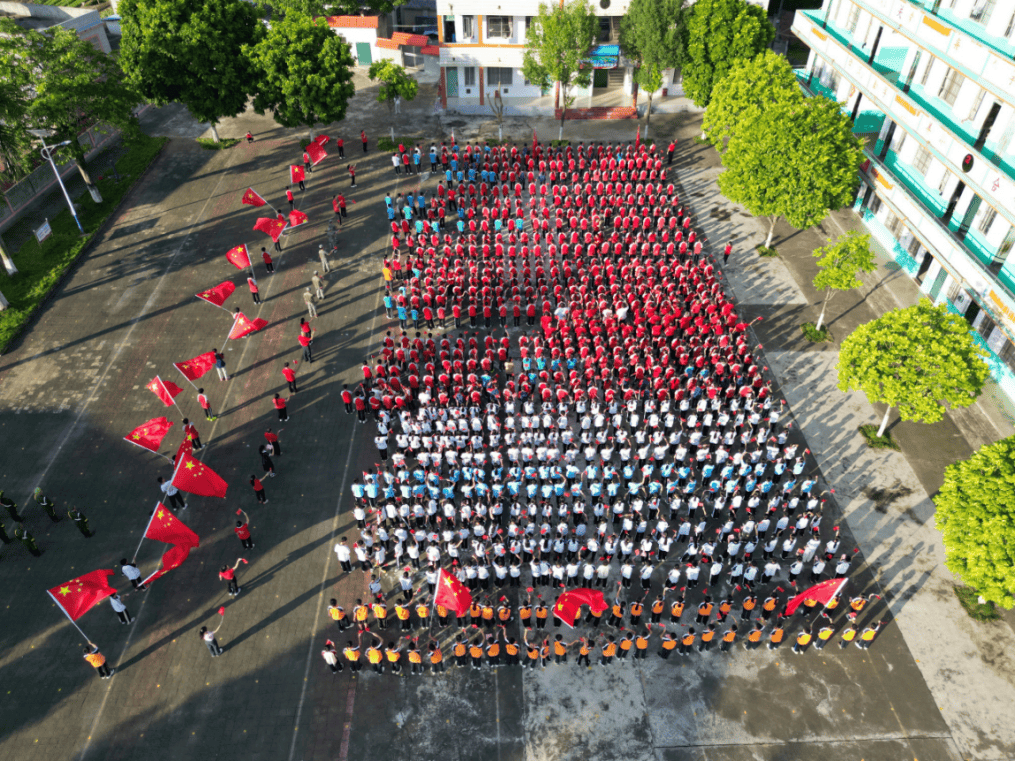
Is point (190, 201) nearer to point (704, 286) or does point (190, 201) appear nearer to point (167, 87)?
point (167, 87)

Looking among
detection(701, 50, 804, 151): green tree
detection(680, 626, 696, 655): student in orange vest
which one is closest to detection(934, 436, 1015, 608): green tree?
detection(680, 626, 696, 655): student in orange vest

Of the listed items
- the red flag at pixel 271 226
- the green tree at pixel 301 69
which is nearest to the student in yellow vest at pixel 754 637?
Result: the red flag at pixel 271 226

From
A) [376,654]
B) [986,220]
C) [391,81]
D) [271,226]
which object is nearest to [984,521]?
[986,220]

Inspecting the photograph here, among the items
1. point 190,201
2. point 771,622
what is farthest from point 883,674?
point 190,201

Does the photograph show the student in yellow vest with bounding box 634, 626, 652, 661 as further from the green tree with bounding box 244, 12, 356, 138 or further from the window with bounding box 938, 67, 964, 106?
the green tree with bounding box 244, 12, 356, 138

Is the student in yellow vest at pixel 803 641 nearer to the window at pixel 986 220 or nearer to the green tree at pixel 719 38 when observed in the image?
the window at pixel 986 220
